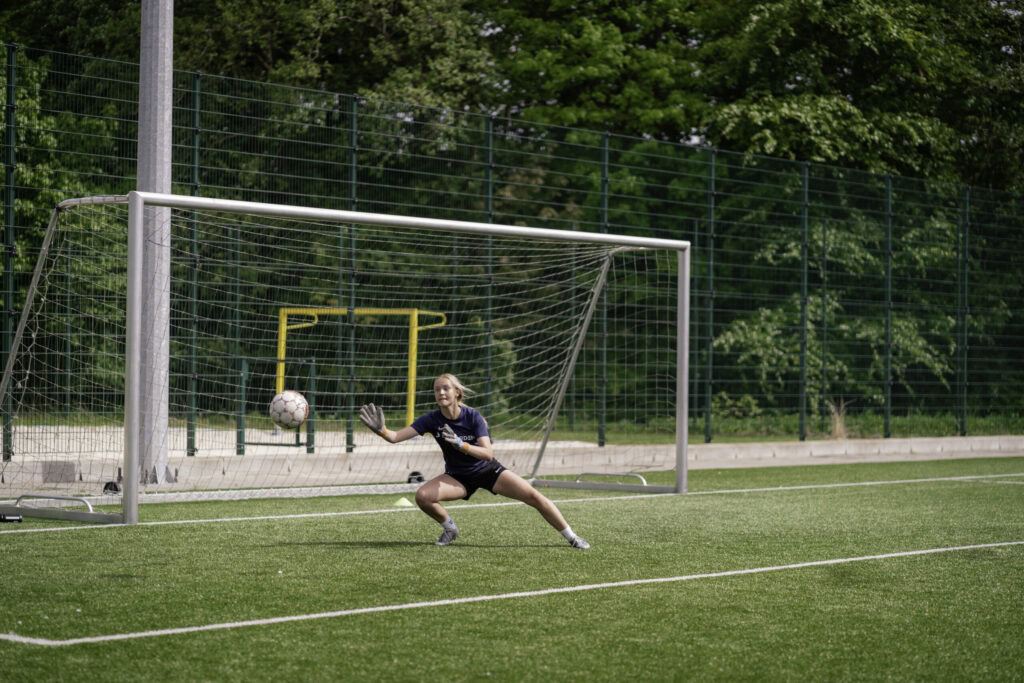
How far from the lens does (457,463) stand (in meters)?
9.12

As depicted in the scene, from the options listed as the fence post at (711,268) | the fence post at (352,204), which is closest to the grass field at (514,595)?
→ the fence post at (352,204)

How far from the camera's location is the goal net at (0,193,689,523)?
1130 cm

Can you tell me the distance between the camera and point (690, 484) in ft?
47.3

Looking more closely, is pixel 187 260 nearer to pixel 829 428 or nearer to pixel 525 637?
pixel 525 637

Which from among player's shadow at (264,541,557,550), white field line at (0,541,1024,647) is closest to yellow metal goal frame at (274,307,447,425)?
player's shadow at (264,541,557,550)

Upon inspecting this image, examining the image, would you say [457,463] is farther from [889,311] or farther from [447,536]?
[889,311]

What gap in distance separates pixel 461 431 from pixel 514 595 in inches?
82.8

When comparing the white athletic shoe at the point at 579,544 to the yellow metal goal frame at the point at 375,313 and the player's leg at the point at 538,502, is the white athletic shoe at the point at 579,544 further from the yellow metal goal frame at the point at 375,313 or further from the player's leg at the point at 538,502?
the yellow metal goal frame at the point at 375,313

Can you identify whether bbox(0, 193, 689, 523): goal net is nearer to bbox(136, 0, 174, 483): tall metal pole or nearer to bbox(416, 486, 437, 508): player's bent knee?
bbox(136, 0, 174, 483): tall metal pole

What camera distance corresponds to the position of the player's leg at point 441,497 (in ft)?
29.5

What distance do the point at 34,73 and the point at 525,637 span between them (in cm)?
862

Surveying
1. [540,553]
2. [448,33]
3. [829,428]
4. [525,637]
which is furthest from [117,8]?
[525,637]

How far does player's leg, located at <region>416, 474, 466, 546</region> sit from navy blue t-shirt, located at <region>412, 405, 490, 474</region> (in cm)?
10

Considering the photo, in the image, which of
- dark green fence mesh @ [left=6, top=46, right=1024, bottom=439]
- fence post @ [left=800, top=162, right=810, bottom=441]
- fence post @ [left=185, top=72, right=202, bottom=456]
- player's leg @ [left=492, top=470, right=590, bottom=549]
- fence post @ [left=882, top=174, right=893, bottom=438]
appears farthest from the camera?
fence post @ [left=882, top=174, right=893, bottom=438]
